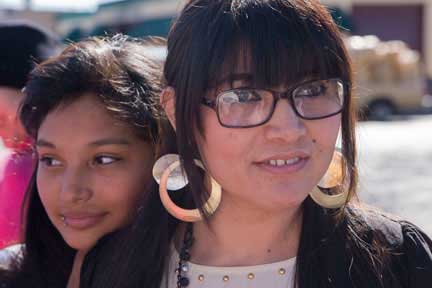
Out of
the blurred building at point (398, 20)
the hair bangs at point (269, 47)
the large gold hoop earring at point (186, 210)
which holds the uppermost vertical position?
the blurred building at point (398, 20)

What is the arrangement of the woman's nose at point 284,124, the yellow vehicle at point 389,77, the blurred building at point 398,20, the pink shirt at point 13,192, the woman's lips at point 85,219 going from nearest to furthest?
the woman's nose at point 284,124
the woman's lips at point 85,219
the pink shirt at point 13,192
the yellow vehicle at point 389,77
the blurred building at point 398,20

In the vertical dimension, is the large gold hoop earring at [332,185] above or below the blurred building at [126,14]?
below

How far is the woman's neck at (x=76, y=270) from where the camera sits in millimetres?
2168

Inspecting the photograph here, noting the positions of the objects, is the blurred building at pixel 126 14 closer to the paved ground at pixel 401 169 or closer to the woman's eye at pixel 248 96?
the paved ground at pixel 401 169

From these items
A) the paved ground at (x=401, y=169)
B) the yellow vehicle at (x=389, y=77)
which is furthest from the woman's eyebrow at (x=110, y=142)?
the yellow vehicle at (x=389, y=77)

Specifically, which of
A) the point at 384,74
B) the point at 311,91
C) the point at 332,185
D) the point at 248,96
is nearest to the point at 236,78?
the point at 248,96

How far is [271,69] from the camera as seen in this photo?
5.34 feet

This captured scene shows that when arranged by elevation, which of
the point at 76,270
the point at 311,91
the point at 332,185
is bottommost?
the point at 76,270

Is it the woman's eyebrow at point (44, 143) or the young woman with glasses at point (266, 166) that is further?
the woman's eyebrow at point (44, 143)

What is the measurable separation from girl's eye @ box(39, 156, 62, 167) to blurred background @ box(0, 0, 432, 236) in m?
0.51

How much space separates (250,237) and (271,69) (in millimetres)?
413

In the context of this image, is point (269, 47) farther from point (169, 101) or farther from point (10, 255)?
point (10, 255)

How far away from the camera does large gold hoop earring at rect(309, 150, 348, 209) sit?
71.0 inches

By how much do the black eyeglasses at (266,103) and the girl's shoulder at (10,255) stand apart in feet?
2.92
